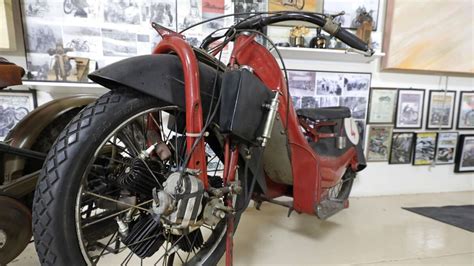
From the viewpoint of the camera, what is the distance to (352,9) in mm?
2068

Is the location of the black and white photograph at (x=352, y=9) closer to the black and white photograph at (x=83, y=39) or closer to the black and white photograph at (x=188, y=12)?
the black and white photograph at (x=188, y=12)

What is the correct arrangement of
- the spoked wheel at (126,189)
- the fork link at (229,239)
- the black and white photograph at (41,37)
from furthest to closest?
the black and white photograph at (41,37)
the fork link at (229,239)
the spoked wheel at (126,189)

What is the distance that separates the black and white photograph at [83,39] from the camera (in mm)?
1695

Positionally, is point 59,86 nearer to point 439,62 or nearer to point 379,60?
point 379,60

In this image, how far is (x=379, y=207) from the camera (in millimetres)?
2117

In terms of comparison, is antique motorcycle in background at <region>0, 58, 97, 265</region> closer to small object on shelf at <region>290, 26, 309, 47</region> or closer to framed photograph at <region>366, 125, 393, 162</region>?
small object on shelf at <region>290, 26, 309, 47</region>

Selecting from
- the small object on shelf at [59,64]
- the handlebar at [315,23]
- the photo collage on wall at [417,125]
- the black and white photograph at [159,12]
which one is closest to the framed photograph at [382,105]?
the photo collage on wall at [417,125]

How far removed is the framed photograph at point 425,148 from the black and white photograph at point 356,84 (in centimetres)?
64

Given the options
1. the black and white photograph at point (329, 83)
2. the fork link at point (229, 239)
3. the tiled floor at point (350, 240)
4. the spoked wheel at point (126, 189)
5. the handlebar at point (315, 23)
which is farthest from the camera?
the black and white photograph at point (329, 83)

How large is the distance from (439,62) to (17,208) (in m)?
2.74

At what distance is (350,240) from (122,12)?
73.9 inches

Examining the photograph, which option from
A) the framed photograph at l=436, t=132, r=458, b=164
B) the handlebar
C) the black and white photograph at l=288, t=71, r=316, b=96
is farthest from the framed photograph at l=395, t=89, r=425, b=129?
the handlebar

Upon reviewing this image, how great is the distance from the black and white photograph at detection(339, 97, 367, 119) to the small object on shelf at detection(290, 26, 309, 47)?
1.82ft

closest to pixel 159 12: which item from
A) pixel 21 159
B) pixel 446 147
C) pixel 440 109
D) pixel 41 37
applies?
pixel 41 37
